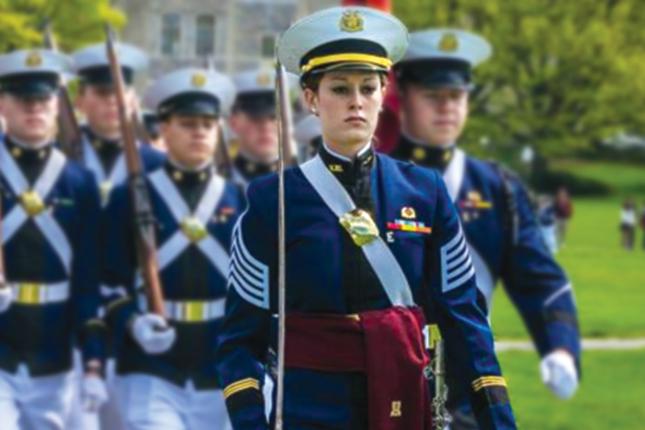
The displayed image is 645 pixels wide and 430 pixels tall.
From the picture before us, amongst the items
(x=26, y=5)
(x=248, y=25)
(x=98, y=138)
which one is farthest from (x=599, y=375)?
(x=248, y=25)

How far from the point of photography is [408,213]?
602 centimetres

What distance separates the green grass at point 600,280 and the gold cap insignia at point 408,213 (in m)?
8.02

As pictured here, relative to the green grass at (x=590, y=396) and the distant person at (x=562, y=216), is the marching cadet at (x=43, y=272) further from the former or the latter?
the distant person at (x=562, y=216)

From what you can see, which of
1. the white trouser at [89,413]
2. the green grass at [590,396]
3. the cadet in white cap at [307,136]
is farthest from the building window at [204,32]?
the white trouser at [89,413]

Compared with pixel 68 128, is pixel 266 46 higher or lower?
higher

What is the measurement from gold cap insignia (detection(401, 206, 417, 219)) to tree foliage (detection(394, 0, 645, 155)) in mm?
63013

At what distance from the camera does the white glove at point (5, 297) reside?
33.7 feet

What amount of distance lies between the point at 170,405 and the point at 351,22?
4.52 m

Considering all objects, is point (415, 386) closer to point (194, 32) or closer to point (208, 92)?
point (208, 92)

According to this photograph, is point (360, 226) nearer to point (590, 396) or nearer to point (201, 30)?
point (590, 396)

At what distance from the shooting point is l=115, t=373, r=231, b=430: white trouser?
33.1ft

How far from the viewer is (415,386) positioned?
5.90 meters

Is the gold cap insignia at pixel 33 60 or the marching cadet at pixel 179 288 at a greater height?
the gold cap insignia at pixel 33 60

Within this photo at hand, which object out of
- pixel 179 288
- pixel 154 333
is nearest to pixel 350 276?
pixel 154 333
